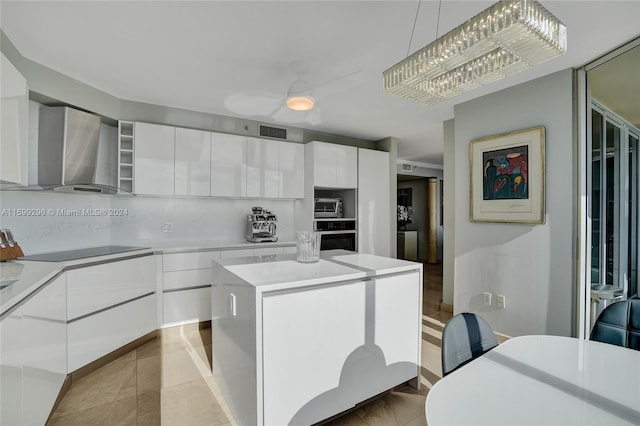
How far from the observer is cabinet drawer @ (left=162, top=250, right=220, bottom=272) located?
3.31 meters

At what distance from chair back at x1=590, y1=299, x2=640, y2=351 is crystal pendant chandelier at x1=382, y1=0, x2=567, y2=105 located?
1336 mm

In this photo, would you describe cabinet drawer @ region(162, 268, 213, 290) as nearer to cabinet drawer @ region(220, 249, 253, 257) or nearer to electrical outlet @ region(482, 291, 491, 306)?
cabinet drawer @ region(220, 249, 253, 257)

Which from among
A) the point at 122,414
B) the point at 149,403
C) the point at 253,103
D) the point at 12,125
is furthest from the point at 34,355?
the point at 253,103

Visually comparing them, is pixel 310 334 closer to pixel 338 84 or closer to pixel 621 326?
pixel 621 326

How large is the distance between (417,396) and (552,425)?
1.46m

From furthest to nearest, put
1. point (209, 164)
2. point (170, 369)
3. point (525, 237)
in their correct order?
point (209, 164) < point (525, 237) < point (170, 369)

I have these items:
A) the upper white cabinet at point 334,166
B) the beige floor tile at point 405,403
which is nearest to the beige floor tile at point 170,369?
the beige floor tile at point 405,403

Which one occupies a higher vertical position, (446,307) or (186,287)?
(186,287)

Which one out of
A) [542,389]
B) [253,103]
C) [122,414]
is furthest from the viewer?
[253,103]

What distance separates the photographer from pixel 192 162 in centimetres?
365

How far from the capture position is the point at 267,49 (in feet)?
7.70

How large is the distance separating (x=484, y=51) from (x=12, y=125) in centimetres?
289

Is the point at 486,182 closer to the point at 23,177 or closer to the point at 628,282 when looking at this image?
the point at 628,282

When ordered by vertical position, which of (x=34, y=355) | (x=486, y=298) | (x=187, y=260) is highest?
(x=187, y=260)
